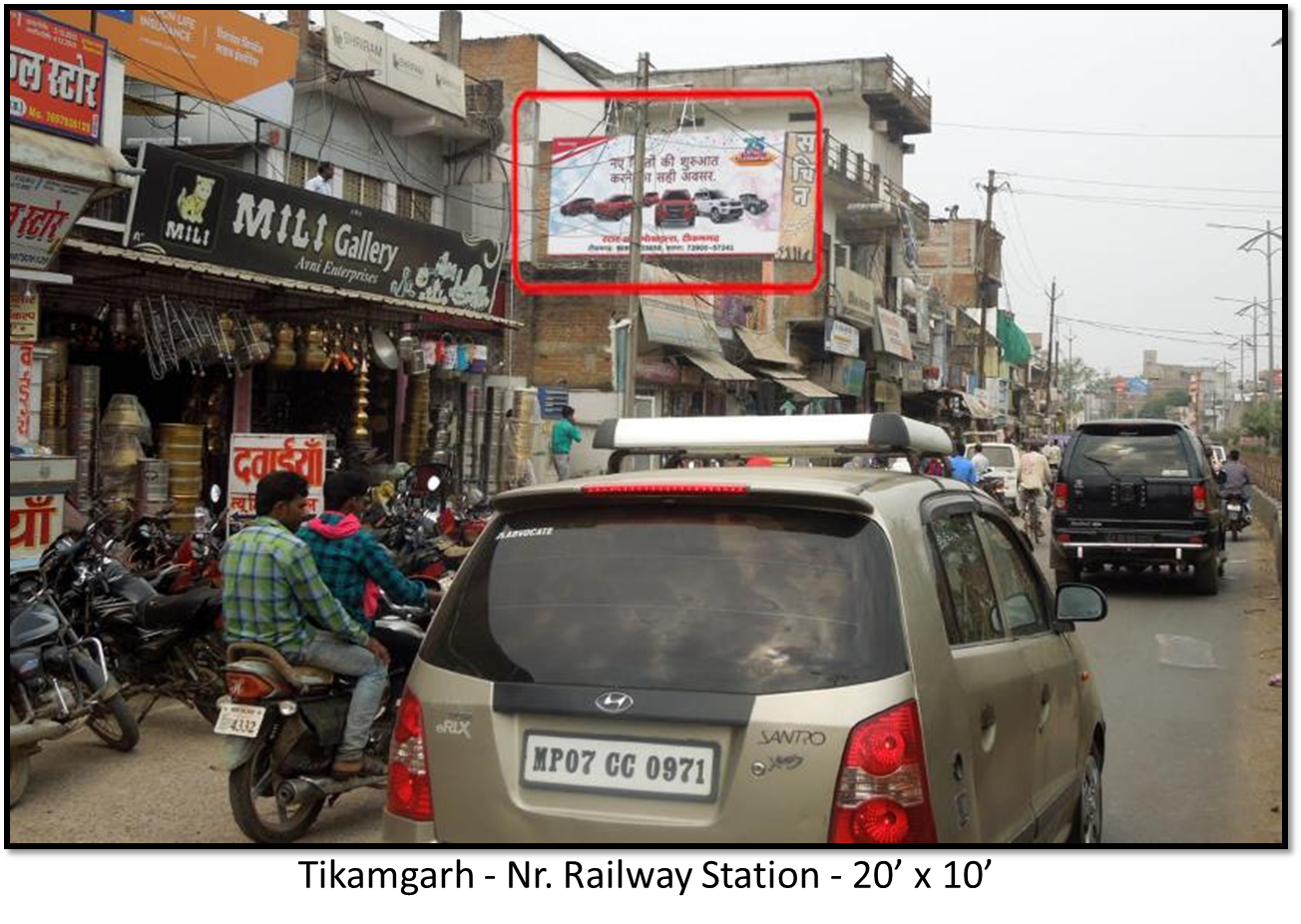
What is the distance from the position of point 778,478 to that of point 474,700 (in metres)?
1.02

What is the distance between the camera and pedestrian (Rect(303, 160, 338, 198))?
1761 cm

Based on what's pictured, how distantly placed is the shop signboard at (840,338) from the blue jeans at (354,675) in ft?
95.9

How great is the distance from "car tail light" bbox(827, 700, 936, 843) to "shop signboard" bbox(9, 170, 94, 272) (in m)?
8.17

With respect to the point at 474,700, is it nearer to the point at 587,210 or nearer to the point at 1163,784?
the point at 1163,784

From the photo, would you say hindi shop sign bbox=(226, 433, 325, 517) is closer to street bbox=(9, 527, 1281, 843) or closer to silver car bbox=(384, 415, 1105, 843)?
street bbox=(9, 527, 1281, 843)

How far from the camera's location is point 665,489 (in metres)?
3.55

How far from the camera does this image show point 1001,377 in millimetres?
73125

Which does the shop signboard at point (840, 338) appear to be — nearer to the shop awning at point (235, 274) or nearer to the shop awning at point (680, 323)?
the shop awning at point (680, 323)

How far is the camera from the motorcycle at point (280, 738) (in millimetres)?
5375

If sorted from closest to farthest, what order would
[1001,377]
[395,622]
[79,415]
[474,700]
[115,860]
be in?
[474,700]
[115,860]
[395,622]
[79,415]
[1001,377]

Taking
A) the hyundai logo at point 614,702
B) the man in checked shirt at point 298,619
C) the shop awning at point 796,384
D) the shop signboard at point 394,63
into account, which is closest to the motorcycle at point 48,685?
the man in checked shirt at point 298,619

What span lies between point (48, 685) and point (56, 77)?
5529 millimetres

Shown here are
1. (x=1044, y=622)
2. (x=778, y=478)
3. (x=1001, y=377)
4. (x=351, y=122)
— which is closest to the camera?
(x=778, y=478)

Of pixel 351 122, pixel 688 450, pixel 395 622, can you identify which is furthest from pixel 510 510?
pixel 351 122
